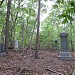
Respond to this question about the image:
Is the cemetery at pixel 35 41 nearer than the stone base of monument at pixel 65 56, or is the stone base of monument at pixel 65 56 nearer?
the cemetery at pixel 35 41

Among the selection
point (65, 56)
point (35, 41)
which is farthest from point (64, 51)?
point (35, 41)

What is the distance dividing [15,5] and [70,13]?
2344 cm

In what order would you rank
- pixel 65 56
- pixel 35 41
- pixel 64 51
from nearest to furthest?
1. pixel 65 56
2. pixel 64 51
3. pixel 35 41

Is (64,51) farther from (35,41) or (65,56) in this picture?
(35,41)

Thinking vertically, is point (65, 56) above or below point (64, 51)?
below

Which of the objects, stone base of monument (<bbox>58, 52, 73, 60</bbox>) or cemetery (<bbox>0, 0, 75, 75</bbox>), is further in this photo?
stone base of monument (<bbox>58, 52, 73, 60</bbox>)

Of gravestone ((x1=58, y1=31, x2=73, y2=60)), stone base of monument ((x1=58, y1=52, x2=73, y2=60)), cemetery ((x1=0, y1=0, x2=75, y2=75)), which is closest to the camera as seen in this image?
cemetery ((x1=0, y1=0, x2=75, y2=75))

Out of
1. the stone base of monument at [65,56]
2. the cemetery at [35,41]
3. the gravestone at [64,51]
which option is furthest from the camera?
the gravestone at [64,51]

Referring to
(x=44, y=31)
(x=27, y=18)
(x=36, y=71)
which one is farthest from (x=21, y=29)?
(x=36, y=71)

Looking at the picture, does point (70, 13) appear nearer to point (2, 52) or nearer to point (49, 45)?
point (2, 52)

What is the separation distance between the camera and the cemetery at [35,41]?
9.34 m

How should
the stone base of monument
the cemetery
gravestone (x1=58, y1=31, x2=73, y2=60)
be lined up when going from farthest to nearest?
1. gravestone (x1=58, y1=31, x2=73, y2=60)
2. the stone base of monument
3. the cemetery

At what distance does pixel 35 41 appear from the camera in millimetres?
31953

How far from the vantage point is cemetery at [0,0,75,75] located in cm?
934
